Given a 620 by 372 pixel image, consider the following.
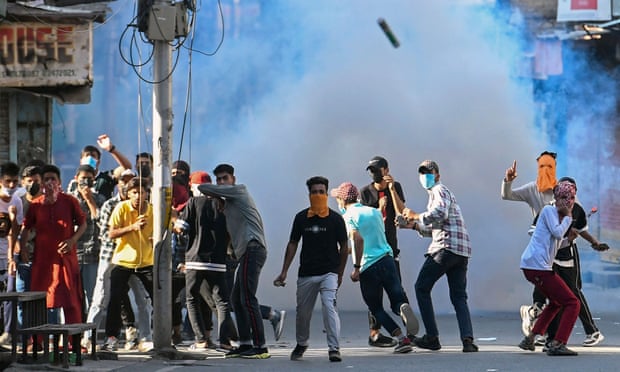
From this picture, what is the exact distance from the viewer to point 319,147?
20.5m

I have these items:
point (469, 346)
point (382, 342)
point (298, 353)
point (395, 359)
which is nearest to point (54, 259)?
point (298, 353)

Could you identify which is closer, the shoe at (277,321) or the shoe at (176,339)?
the shoe at (277,321)

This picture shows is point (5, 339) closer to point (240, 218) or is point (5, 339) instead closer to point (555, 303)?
point (240, 218)

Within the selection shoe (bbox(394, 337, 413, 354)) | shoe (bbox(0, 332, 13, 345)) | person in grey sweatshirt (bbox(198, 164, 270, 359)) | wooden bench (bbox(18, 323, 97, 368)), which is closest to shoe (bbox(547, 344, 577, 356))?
shoe (bbox(394, 337, 413, 354))

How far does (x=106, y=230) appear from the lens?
15227mm

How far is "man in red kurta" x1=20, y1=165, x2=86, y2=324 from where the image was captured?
1412cm

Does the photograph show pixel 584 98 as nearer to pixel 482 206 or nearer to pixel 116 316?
pixel 482 206

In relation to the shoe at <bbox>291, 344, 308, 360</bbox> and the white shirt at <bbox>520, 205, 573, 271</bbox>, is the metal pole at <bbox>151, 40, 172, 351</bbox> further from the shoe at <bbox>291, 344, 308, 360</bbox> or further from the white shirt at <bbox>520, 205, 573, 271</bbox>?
the white shirt at <bbox>520, 205, 573, 271</bbox>

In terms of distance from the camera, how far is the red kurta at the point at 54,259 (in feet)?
46.3

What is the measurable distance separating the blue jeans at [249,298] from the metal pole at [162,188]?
619 millimetres

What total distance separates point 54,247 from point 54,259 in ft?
0.35

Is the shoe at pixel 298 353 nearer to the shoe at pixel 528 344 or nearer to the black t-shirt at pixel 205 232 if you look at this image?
the black t-shirt at pixel 205 232

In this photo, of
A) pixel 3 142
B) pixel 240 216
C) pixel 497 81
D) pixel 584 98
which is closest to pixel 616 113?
pixel 584 98

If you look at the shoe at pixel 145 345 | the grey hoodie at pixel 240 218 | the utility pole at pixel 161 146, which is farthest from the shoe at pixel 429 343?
the shoe at pixel 145 345
